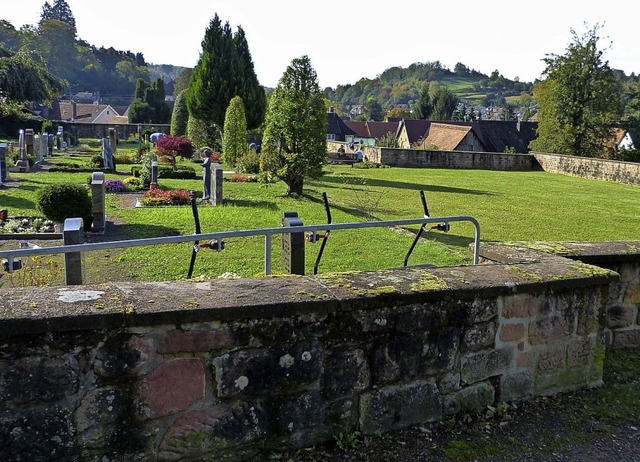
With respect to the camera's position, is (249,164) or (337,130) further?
(337,130)

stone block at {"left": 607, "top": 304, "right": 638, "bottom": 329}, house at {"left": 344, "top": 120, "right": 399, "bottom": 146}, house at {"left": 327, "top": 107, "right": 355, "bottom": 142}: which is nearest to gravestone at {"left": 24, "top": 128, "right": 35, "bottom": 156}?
stone block at {"left": 607, "top": 304, "right": 638, "bottom": 329}

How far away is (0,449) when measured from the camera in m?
2.13

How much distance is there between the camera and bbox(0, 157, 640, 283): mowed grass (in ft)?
26.9

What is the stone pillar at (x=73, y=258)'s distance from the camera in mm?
5801

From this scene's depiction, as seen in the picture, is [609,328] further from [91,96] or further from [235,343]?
[91,96]

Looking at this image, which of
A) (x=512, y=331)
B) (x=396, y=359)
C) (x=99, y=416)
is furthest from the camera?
(x=512, y=331)

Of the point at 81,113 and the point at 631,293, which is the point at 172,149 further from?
the point at 81,113

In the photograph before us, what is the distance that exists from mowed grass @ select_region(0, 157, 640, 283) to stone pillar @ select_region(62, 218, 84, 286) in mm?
1303

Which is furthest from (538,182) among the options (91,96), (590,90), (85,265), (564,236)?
(91,96)

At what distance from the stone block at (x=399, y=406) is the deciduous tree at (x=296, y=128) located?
500 inches

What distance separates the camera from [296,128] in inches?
608

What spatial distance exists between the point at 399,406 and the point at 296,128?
42.8 ft

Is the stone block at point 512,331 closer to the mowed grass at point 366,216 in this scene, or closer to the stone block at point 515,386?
the stone block at point 515,386

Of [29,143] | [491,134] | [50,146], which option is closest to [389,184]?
[29,143]
